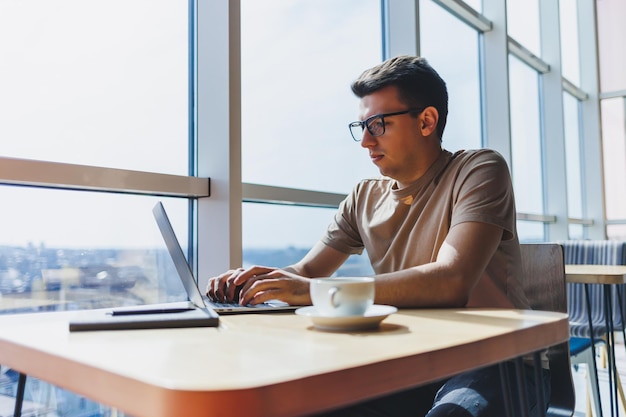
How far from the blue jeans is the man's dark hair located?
70 centimetres

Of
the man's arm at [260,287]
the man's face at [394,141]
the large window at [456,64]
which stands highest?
the large window at [456,64]

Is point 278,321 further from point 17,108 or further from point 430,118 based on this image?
point 17,108

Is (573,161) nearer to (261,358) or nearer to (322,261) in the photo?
(322,261)

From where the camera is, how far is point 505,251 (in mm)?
1320

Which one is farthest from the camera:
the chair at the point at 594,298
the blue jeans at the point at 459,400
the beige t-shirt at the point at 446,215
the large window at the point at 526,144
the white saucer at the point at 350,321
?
the large window at the point at 526,144

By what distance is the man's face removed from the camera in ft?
4.79

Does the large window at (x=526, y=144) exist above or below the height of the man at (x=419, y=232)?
above

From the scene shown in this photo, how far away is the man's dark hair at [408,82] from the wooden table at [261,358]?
0.75 meters

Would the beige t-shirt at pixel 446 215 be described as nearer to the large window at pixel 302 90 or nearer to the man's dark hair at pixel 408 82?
the man's dark hair at pixel 408 82

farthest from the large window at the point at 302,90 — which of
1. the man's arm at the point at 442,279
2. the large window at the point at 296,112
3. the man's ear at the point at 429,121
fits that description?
the man's arm at the point at 442,279

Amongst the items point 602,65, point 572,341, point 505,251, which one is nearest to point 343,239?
point 505,251

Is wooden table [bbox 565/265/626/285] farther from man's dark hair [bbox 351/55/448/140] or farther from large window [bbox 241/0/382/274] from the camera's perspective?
large window [bbox 241/0/382/274]

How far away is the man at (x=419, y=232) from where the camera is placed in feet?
3.47

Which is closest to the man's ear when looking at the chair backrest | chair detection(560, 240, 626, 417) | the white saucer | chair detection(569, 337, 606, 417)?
the white saucer
